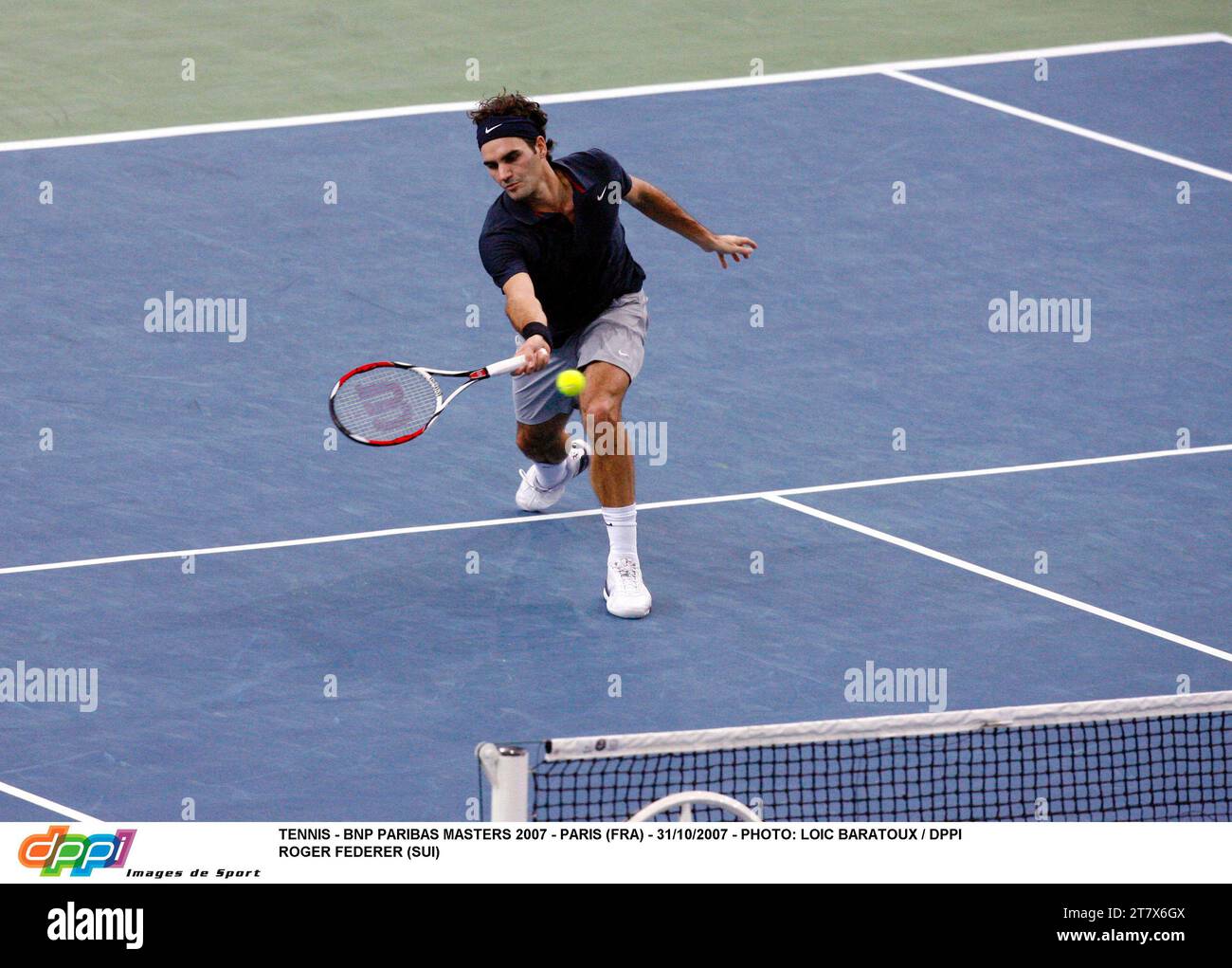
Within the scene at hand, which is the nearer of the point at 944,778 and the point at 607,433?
the point at 944,778

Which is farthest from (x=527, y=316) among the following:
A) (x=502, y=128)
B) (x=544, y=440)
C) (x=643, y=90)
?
(x=643, y=90)

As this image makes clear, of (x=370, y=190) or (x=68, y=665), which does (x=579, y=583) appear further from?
(x=370, y=190)

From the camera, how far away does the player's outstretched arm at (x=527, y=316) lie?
8820 mm

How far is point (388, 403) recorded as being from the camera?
30.5 ft

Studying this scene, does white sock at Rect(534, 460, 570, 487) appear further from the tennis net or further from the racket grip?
the tennis net

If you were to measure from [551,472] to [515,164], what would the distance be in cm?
169

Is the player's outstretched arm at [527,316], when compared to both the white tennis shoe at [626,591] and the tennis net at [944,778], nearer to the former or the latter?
the white tennis shoe at [626,591]

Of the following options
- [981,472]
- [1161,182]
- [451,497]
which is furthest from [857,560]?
[1161,182]

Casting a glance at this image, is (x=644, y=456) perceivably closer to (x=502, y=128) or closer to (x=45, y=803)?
(x=502, y=128)

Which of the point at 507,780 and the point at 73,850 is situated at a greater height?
the point at 507,780

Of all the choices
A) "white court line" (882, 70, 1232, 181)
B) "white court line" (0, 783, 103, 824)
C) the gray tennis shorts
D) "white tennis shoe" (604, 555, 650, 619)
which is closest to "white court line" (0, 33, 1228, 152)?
"white court line" (882, 70, 1232, 181)

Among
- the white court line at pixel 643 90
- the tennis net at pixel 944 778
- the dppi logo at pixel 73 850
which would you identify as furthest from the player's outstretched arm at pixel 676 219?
the white court line at pixel 643 90

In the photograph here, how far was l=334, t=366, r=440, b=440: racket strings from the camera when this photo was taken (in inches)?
362

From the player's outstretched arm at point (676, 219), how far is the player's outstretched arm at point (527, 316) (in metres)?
→ 0.82
